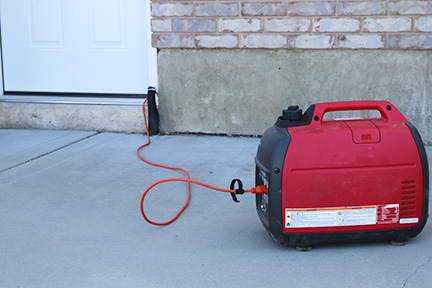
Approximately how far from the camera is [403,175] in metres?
2.21

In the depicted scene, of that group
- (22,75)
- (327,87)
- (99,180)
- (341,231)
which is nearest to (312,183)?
(341,231)

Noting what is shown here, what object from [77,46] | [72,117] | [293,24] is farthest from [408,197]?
[77,46]

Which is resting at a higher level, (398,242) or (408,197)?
(408,197)

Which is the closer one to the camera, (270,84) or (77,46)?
(270,84)

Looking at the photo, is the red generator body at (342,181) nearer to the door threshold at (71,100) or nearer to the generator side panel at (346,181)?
the generator side panel at (346,181)

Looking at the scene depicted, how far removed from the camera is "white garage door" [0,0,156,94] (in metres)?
4.53

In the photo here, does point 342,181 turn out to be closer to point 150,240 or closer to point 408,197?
point 408,197

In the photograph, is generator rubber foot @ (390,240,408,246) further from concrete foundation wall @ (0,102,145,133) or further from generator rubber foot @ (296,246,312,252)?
concrete foundation wall @ (0,102,145,133)

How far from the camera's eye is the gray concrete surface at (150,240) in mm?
2129

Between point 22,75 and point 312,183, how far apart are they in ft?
11.0

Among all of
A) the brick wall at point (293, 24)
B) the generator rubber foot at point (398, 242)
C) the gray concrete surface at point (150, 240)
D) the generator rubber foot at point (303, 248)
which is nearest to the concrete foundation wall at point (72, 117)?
the brick wall at point (293, 24)

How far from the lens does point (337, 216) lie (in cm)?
222

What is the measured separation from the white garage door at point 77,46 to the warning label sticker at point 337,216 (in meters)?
2.46

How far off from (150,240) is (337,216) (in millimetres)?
782
